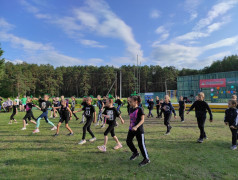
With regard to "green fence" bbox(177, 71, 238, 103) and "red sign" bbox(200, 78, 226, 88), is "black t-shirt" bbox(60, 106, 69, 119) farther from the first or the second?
"red sign" bbox(200, 78, 226, 88)

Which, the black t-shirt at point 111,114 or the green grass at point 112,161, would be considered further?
the black t-shirt at point 111,114

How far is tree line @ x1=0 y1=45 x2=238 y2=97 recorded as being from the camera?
69.9 metres

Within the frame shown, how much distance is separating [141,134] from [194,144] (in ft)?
10.2

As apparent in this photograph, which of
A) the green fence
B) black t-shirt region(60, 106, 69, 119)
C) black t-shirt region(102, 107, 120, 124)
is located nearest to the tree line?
the green fence

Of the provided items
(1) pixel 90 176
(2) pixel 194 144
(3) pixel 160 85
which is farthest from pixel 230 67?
(1) pixel 90 176

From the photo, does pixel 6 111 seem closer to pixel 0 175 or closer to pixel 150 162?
pixel 0 175

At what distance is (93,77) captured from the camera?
84938 mm

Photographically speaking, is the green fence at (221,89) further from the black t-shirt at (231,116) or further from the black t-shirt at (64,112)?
the black t-shirt at (64,112)

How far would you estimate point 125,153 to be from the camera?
503 cm

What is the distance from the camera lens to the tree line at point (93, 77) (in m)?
69.9

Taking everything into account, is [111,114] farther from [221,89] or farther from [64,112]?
[221,89]

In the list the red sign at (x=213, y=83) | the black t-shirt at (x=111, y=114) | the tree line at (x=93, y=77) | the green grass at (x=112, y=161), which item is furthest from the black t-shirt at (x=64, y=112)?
the tree line at (x=93, y=77)

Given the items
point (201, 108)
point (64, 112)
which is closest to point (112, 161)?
point (64, 112)

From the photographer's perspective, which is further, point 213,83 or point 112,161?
point 213,83
